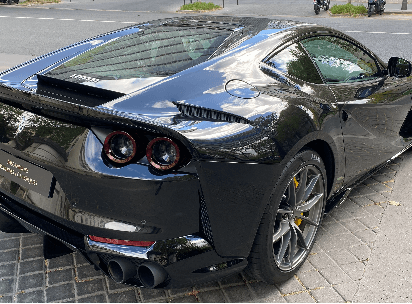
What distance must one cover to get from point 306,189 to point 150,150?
126cm

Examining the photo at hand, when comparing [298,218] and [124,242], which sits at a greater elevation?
[124,242]

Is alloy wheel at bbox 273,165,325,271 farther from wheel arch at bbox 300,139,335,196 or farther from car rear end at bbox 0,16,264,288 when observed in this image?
car rear end at bbox 0,16,264,288

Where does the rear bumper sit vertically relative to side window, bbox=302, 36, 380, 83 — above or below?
below

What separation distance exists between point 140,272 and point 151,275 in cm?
6

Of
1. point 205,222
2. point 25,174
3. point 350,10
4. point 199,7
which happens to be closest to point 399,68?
point 205,222

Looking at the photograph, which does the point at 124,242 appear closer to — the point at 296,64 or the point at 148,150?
the point at 148,150

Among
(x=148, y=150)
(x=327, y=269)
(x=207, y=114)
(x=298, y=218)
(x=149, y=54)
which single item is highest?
(x=149, y=54)

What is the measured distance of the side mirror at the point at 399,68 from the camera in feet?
Answer: 13.7

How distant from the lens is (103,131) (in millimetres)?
2404

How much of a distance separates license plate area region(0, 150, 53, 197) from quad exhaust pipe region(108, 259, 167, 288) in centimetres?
53

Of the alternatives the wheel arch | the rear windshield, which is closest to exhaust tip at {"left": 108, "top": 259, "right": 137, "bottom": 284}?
the rear windshield

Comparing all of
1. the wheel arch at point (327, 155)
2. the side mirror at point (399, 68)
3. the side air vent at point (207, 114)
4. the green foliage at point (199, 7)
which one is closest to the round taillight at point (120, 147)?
the side air vent at point (207, 114)

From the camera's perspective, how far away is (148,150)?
7.73ft

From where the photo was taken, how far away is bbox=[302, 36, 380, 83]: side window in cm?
358
